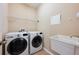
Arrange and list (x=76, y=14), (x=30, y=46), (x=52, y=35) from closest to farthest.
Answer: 1. (x=76, y=14)
2. (x=52, y=35)
3. (x=30, y=46)

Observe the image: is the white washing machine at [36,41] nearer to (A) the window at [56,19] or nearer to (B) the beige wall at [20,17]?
(B) the beige wall at [20,17]

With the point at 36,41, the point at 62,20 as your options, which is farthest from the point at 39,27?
the point at 62,20

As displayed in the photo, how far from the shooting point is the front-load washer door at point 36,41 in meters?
1.47

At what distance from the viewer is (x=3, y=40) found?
50.9 inches

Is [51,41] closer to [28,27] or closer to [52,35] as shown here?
[52,35]

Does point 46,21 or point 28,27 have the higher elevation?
point 46,21

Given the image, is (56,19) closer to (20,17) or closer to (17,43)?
(20,17)

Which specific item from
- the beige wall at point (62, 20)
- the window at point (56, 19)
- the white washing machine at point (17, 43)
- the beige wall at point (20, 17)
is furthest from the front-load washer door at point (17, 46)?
the window at point (56, 19)

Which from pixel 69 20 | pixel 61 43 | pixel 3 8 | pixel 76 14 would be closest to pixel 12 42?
pixel 3 8

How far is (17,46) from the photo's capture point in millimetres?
1476

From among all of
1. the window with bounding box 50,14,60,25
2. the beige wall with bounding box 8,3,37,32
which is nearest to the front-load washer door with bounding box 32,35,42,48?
the beige wall with bounding box 8,3,37,32

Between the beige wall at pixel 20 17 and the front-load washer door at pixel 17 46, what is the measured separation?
10.4 inches

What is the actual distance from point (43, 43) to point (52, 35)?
24cm

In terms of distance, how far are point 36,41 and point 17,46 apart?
407mm
